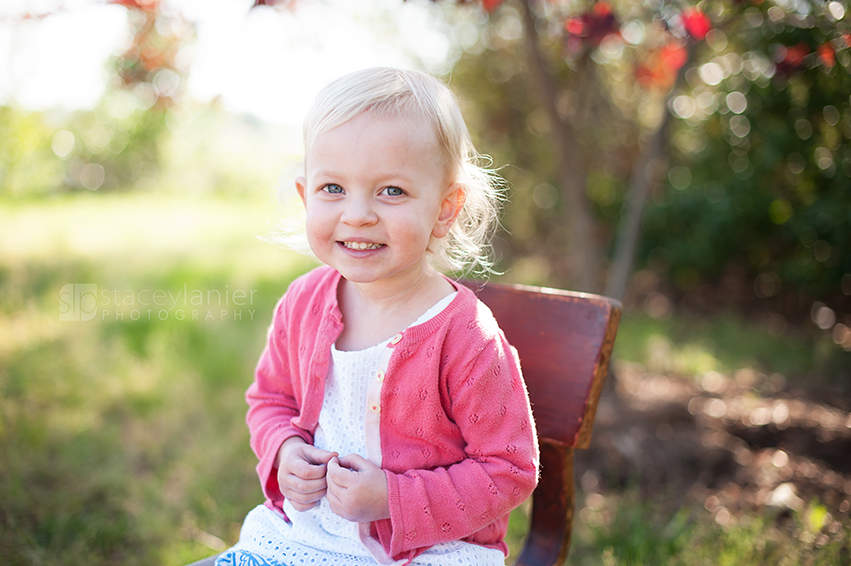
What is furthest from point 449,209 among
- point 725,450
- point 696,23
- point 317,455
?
point 725,450

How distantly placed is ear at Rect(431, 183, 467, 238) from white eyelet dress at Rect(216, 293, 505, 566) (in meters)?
0.14

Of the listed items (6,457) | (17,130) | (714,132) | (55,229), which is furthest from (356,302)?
(17,130)

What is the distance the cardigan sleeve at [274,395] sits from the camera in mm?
1256

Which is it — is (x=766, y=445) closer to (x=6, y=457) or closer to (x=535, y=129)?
(x=6, y=457)

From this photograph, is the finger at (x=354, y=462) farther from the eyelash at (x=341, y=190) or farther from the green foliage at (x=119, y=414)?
the green foliage at (x=119, y=414)

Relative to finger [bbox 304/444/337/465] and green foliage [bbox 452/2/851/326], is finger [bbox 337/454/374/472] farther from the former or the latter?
green foliage [bbox 452/2/851/326]

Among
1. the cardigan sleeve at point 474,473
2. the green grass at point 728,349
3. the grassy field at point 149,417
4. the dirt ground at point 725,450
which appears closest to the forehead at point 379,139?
the cardigan sleeve at point 474,473

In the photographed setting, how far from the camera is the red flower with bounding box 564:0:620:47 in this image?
7.11ft

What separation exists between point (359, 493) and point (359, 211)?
50 centimetres

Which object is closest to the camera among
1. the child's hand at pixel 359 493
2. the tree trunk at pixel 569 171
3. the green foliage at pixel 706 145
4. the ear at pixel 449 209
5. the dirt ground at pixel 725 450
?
the child's hand at pixel 359 493

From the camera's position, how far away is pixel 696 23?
87.0 inches

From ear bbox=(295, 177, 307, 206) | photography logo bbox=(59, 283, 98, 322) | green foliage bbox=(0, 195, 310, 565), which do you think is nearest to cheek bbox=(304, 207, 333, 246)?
ear bbox=(295, 177, 307, 206)

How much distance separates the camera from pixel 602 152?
5.86 metres

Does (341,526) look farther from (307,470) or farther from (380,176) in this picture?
(380,176)
